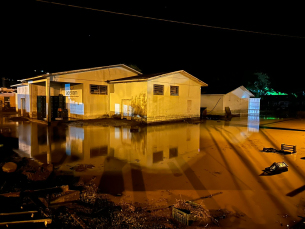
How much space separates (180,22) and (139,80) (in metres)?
6.68

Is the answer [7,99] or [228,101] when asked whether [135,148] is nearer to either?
[228,101]

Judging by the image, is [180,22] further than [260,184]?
Yes

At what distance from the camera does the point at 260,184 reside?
6.13m

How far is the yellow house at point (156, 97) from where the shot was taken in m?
19.0

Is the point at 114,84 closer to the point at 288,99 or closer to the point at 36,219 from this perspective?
the point at 36,219

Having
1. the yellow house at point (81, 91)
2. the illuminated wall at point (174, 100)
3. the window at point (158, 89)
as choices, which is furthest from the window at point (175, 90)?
the yellow house at point (81, 91)

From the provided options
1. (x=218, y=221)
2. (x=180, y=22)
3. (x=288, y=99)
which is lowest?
(x=218, y=221)

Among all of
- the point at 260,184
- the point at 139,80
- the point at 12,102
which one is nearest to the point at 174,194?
the point at 260,184

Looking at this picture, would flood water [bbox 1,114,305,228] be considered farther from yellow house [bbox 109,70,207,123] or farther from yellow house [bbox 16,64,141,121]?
yellow house [bbox 16,64,141,121]

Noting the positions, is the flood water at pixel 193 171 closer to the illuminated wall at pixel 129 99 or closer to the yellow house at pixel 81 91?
the illuminated wall at pixel 129 99

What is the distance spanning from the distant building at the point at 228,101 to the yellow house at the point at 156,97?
698 centimetres

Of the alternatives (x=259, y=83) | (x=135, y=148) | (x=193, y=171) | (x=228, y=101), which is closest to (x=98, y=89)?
(x=135, y=148)

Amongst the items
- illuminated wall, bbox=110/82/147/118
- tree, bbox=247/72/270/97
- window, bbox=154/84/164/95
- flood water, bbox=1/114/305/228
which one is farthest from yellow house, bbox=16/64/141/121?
tree, bbox=247/72/270/97

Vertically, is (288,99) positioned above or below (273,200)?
above
